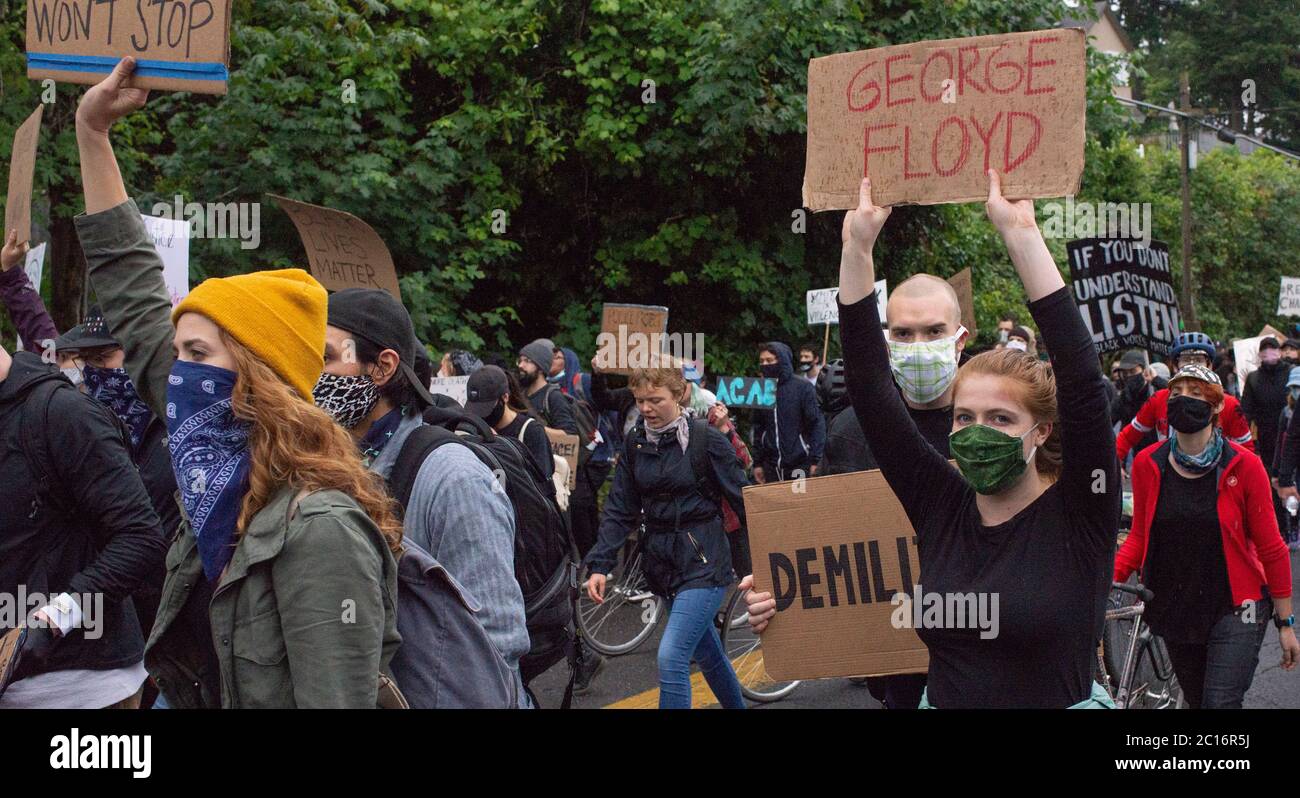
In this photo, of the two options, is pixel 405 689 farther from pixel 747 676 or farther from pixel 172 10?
pixel 747 676

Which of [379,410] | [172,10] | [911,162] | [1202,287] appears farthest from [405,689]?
[1202,287]

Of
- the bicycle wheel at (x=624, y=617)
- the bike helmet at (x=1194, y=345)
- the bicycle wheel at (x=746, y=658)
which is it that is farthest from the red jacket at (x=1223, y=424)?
the bicycle wheel at (x=624, y=617)

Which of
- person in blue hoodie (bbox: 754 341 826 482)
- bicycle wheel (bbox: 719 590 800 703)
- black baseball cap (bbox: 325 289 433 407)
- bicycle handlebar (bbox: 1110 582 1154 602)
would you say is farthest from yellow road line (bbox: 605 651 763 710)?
person in blue hoodie (bbox: 754 341 826 482)

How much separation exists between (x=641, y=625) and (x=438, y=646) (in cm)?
646

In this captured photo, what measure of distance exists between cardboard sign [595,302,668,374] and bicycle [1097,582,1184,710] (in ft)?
16.1

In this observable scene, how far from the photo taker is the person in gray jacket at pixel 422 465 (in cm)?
300

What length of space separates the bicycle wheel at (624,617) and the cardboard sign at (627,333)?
1.94 m

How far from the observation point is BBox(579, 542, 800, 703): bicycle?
297 inches

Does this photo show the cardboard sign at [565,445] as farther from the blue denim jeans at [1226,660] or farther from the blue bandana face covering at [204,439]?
the blue bandana face covering at [204,439]

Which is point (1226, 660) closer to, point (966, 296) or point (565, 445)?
point (966, 296)

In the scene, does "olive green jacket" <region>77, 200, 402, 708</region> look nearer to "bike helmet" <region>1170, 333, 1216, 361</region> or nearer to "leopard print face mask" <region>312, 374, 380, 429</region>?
"leopard print face mask" <region>312, 374, 380, 429</region>

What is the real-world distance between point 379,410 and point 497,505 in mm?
386

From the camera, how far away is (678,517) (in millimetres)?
6211

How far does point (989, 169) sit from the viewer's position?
2961 millimetres
